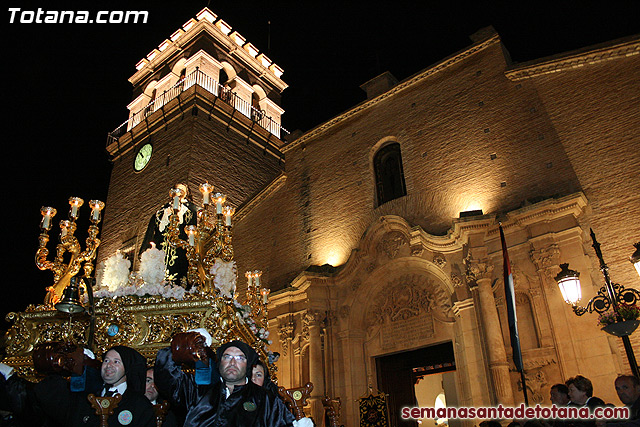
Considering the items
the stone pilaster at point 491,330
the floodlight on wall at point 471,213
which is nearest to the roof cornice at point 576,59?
the floodlight on wall at point 471,213

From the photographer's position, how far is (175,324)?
573 cm

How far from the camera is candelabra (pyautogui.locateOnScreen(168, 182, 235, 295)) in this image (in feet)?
23.9

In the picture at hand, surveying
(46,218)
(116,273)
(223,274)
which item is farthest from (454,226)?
(46,218)

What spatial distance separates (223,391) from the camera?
3467 mm

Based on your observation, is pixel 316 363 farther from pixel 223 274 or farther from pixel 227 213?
pixel 227 213

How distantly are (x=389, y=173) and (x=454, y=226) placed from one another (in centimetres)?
410


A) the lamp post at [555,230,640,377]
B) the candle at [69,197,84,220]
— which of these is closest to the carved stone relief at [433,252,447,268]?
the lamp post at [555,230,640,377]

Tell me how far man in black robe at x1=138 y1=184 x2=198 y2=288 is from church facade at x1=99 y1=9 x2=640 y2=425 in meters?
4.06

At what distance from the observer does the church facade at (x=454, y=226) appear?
9.99 meters

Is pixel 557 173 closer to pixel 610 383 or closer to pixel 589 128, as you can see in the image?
pixel 589 128

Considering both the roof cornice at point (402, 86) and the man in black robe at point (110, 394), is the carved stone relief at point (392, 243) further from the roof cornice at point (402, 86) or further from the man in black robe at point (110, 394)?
the man in black robe at point (110, 394)

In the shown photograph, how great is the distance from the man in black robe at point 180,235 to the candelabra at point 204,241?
A: 1.85 feet

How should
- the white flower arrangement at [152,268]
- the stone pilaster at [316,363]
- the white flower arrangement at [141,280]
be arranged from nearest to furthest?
the white flower arrangement at [141,280], the white flower arrangement at [152,268], the stone pilaster at [316,363]

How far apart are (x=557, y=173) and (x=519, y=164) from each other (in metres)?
0.94
